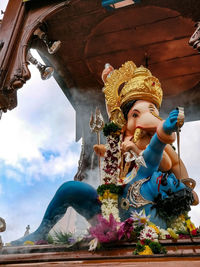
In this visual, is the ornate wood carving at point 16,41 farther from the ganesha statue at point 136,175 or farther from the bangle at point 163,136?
the bangle at point 163,136

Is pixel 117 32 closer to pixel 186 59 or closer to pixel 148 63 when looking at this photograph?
pixel 148 63

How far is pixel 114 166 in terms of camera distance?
239 centimetres

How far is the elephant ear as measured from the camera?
2152 mm

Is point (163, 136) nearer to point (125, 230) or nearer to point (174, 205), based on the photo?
point (174, 205)

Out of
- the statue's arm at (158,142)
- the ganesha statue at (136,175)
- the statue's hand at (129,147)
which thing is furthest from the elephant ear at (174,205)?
the statue's hand at (129,147)

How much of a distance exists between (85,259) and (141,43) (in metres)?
2.17

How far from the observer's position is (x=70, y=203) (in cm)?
237

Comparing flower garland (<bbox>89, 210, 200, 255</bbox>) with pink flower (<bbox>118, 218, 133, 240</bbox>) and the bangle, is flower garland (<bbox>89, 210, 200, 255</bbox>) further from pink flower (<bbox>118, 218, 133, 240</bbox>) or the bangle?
the bangle

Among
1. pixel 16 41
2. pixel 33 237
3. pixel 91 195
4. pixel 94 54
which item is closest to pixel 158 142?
pixel 91 195

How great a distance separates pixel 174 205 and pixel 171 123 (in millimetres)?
548

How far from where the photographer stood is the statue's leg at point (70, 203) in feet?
7.66

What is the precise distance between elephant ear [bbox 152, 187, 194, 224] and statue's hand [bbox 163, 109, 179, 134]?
42 cm

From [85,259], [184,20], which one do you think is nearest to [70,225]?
[85,259]

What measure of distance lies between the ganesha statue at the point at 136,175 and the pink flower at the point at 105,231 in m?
0.29
